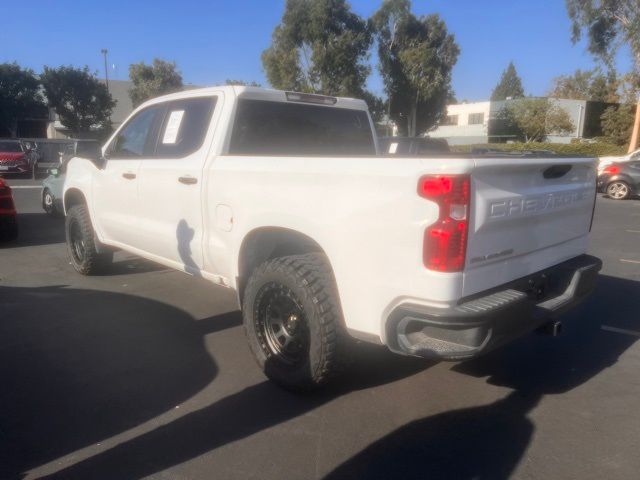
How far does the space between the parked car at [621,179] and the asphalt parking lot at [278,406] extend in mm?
13397

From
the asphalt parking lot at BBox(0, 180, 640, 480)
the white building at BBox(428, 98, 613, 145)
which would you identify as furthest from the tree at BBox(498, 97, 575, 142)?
the asphalt parking lot at BBox(0, 180, 640, 480)

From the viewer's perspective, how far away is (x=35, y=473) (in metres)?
2.79

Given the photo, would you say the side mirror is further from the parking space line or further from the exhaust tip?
the parking space line

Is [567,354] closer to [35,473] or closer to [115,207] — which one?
[35,473]

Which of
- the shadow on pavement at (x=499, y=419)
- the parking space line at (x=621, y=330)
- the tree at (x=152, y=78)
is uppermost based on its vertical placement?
the tree at (x=152, y=78)

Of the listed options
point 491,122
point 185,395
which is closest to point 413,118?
point 491,122

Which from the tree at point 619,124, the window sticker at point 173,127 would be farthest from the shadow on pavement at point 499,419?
the tree at point 619,124

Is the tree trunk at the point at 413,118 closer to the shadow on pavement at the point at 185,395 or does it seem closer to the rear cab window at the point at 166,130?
the shadow on pavement at the point at 185,395

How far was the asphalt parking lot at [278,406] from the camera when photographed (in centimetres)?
288

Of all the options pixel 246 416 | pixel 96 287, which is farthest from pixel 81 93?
pixel 246 416

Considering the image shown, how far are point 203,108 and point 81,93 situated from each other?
42216 mm

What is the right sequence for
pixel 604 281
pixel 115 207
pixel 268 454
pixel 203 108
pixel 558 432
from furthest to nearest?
pixel 604 281 → pixel 115 207 → pixel 203 108 → pixel 558 432 → pixel 268 454

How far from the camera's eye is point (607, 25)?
2955 centimetres

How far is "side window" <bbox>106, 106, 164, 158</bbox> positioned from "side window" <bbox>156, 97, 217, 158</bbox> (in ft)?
0.65
